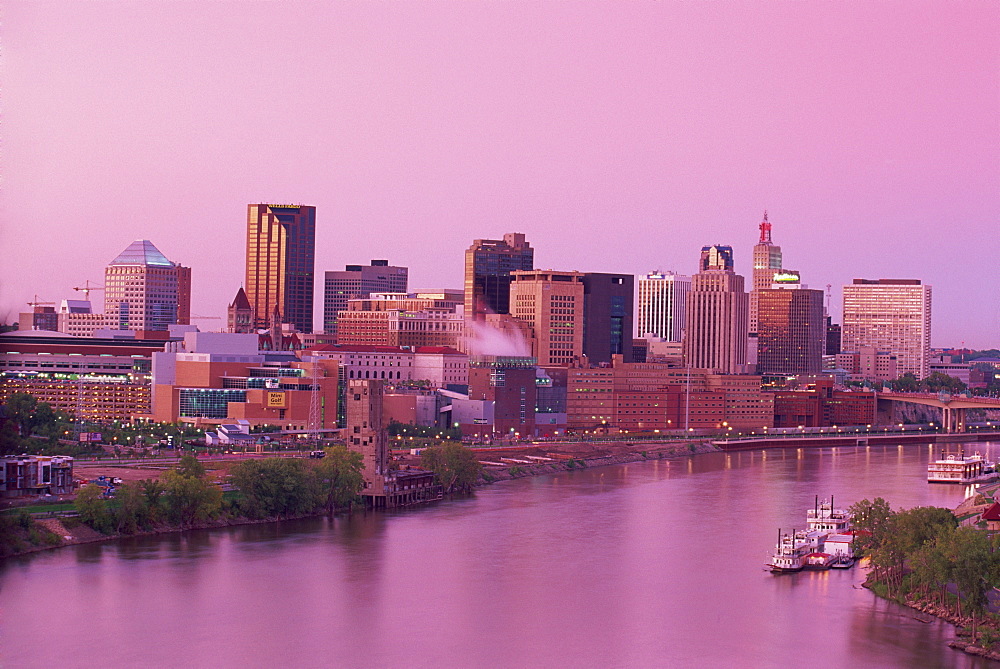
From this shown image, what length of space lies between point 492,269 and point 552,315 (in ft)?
44.3

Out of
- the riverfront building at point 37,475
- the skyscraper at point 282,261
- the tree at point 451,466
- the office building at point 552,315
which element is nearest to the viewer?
the riverfront building at point 37,475

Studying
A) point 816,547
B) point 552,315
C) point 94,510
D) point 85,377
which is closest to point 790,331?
point 552,315

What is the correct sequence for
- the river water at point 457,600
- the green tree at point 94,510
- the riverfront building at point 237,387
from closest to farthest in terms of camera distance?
1. the river water at point 457,600
2. the green tree at point 94,510
3. the riverfront building at point 237,387

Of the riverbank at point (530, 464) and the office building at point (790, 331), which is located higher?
the office building at point (790, 331)

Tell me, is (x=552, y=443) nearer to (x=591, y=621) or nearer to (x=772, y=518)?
(x=772, y=518)

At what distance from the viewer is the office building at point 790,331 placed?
123375mm

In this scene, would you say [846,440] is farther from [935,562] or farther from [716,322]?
[935,562]

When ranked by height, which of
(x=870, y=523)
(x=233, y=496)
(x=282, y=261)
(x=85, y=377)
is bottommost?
(x=233, y=496)

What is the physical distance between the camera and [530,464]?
52594mm

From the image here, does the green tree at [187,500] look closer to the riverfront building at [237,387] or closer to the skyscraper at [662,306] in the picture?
the riverfront building at [237,387]

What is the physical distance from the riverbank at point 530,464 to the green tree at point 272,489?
0.24 metres

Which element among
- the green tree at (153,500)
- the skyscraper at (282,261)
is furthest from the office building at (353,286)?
the green tree at (153,500)

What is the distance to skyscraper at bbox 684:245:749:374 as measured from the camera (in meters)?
114

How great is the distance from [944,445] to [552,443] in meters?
23.0
